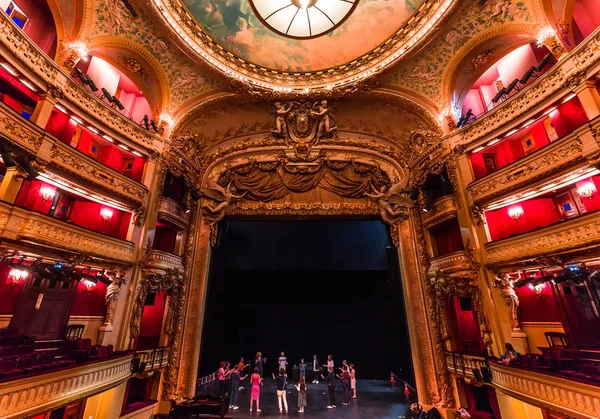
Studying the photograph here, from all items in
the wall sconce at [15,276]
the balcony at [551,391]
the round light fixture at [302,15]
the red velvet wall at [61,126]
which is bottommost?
the balcony at [551,391]

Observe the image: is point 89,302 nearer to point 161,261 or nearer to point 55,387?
point 161,261

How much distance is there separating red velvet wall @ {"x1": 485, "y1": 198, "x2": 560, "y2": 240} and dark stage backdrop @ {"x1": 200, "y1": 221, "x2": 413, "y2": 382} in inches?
182

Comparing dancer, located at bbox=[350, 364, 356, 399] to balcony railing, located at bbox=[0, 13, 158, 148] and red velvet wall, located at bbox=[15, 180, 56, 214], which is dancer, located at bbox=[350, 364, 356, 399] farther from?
red velvet wall, located at bbox=[15, 180, 56, 214]

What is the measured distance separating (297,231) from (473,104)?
994 centimetres

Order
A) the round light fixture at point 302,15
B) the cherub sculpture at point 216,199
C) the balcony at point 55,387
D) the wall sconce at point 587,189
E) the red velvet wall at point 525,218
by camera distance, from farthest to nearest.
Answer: the cherub sculpture at point 216,199
the round light fixture at point 302,15
the red velvet wall at point 525,218
the wall sconce at point 587,189
the balcony at point 55,387

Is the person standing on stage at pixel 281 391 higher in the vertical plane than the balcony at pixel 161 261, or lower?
lower

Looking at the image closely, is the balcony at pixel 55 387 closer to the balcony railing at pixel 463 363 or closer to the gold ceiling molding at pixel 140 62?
the gold ceiling molding at pixel 140 62

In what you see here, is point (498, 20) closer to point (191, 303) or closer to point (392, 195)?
point (392, 195)

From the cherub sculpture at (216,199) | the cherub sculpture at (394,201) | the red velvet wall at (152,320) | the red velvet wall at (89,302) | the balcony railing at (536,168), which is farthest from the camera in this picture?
the cherub sculpture at (216,199)

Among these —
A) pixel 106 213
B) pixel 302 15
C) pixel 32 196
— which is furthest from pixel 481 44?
pixel 32 196

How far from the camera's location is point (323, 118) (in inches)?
498

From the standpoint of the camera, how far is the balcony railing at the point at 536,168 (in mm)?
6707

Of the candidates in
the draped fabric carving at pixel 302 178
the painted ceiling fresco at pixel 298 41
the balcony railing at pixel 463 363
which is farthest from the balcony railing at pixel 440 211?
the painted ceiling fresco at pixel 298 41

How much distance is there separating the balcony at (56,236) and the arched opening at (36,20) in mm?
5387
